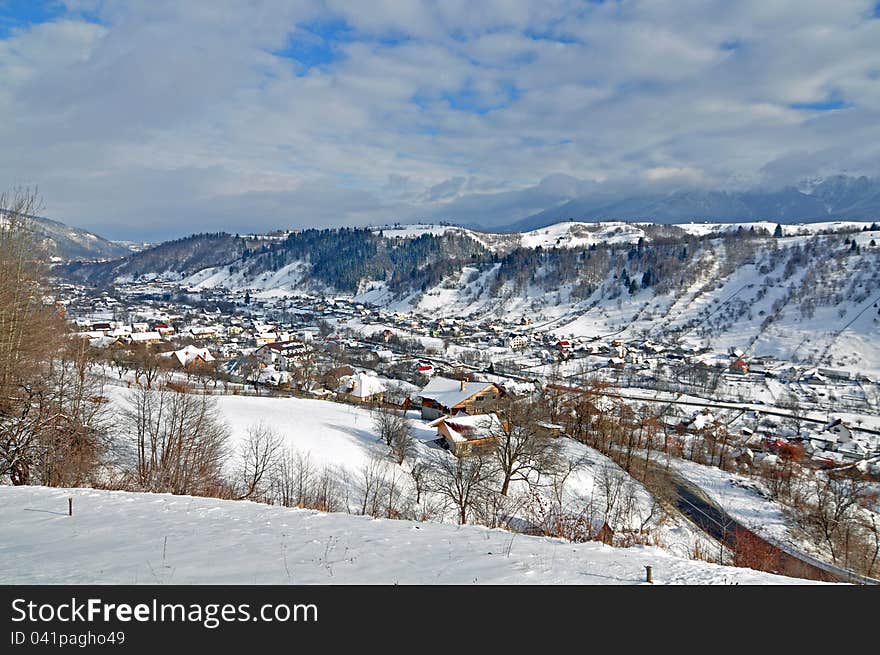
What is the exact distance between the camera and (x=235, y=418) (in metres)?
23.6

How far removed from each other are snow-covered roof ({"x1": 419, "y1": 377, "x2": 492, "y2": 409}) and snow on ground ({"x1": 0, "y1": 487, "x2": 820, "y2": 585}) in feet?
98.1

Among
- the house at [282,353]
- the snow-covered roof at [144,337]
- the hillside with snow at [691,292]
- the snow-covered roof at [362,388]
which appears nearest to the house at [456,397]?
the snow-covered roof at [362,388]

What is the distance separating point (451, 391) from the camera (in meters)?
39.0

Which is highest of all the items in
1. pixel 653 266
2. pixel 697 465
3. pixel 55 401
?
pixel 653 266

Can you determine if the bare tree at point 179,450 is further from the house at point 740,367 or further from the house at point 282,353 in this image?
the house at point 740,367

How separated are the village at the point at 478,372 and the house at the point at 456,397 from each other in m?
0.11

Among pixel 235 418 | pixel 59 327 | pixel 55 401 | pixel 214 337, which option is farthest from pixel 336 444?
pixel 214 337

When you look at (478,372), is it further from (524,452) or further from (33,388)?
(33,388)

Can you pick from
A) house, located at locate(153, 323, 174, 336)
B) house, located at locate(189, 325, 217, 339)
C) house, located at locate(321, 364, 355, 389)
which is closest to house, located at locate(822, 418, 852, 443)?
house, located at locate(321, 364, 355, 389)

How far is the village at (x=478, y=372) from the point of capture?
3819cm

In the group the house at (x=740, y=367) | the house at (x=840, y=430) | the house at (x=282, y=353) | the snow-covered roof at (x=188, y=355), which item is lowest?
the house at (x=840, y=430)

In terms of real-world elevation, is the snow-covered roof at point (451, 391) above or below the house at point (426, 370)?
above
